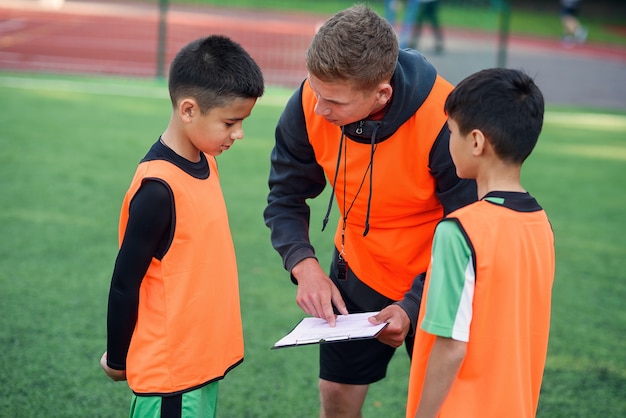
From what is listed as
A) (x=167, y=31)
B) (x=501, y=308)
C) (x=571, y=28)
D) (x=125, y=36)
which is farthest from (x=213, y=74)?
(x=571, y=28)

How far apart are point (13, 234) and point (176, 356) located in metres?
3.53

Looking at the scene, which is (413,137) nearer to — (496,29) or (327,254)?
(327,254)

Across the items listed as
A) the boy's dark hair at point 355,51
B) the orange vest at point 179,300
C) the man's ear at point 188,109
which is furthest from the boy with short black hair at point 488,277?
the man's ear at point 188,109

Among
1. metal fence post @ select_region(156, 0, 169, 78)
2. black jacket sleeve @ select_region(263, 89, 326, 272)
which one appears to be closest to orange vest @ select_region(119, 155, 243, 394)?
black jacket sleeve @ select_region(263, 89, 326, 272)

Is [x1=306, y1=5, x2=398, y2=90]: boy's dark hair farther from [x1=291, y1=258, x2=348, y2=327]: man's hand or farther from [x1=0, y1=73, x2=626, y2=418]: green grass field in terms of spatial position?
[x1=0, y1=73, x2=626, y2=418]: green grass field

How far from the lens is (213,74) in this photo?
2346mm

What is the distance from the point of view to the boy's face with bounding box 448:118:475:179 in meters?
2.03

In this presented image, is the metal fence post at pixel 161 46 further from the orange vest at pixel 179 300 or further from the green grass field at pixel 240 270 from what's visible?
the orange vest at pixel 179 300

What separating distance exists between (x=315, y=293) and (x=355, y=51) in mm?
760

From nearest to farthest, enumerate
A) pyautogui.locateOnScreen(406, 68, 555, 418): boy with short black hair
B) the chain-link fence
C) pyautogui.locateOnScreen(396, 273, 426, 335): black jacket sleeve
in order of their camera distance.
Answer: pyautogui.locateOnScreen(406, 68, 555, 418): boy with short black hair → pyautogui.locateOnScreen(396, 273, 426, 335): black jacket sleeve → the chain-link fence

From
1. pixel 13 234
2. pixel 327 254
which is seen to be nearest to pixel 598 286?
pixel 327 254

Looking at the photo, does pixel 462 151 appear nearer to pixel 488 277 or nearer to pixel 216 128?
pixel 488 277

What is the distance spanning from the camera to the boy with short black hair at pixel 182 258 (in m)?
2.22

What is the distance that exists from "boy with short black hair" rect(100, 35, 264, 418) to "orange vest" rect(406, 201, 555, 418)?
661 millimetres
